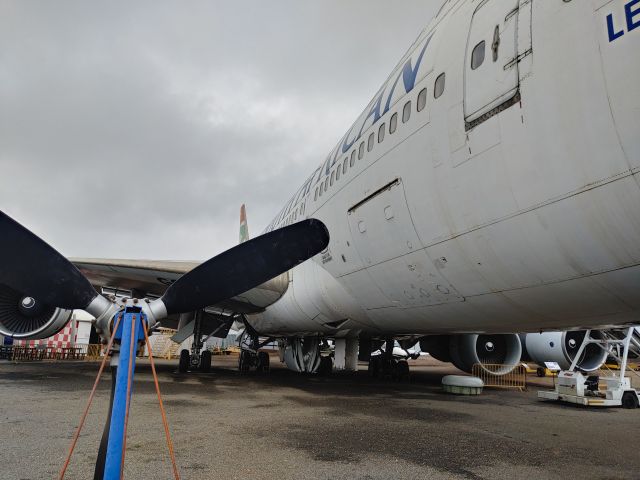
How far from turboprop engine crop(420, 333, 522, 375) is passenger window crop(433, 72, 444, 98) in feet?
27.5

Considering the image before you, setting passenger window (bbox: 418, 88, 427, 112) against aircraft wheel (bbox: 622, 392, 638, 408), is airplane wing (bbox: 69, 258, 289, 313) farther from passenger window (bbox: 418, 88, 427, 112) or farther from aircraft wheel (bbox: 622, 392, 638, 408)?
aircraft wheel (bbox: 622, 392, 638, 408)

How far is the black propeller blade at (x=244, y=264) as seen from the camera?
10.2 feet

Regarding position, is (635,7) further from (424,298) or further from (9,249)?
(9,249)

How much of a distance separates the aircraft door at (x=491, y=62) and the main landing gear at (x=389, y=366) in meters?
10.7

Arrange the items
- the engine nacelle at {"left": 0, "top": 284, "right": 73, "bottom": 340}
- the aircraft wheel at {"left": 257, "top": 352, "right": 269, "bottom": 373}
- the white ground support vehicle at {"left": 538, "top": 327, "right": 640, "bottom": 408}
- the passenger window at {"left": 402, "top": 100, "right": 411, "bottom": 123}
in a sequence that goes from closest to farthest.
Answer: the passenger window at {"left": 402, "top": 100, "right": 411, "bottom": 123} → the white ground support vehicle at {"left": 538, "top": 327, "right": 640, "bottom": 408} → the engine nacelle at {"left": 0, "top": 284, "right": 73, "bottom": 340} → the aircraft wheel at {"left": 257, "top": 352, "right": 269, "bottom": 373}

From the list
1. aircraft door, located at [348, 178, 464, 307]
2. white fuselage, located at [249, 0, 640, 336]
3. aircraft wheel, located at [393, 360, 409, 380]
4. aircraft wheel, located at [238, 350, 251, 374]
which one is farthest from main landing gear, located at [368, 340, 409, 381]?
aircraft door, located at [348, 178, 464, 307]

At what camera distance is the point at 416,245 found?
478 centimetres

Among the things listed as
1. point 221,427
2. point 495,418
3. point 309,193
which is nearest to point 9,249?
point 221,427

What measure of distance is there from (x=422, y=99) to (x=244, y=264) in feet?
9.11

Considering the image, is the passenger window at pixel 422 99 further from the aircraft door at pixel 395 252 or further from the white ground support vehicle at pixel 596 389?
the white ground support vehicle at pixel 596 389

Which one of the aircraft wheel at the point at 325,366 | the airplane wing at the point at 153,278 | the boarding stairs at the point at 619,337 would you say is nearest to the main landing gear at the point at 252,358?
the aircraft wheel at the point at 325,366

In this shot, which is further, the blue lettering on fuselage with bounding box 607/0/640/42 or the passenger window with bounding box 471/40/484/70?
the passenger window with bounding box 471/40/484/70

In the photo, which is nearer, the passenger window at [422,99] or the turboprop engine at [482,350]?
the passenger window at [422,99]

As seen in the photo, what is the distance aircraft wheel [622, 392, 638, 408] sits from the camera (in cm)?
870
